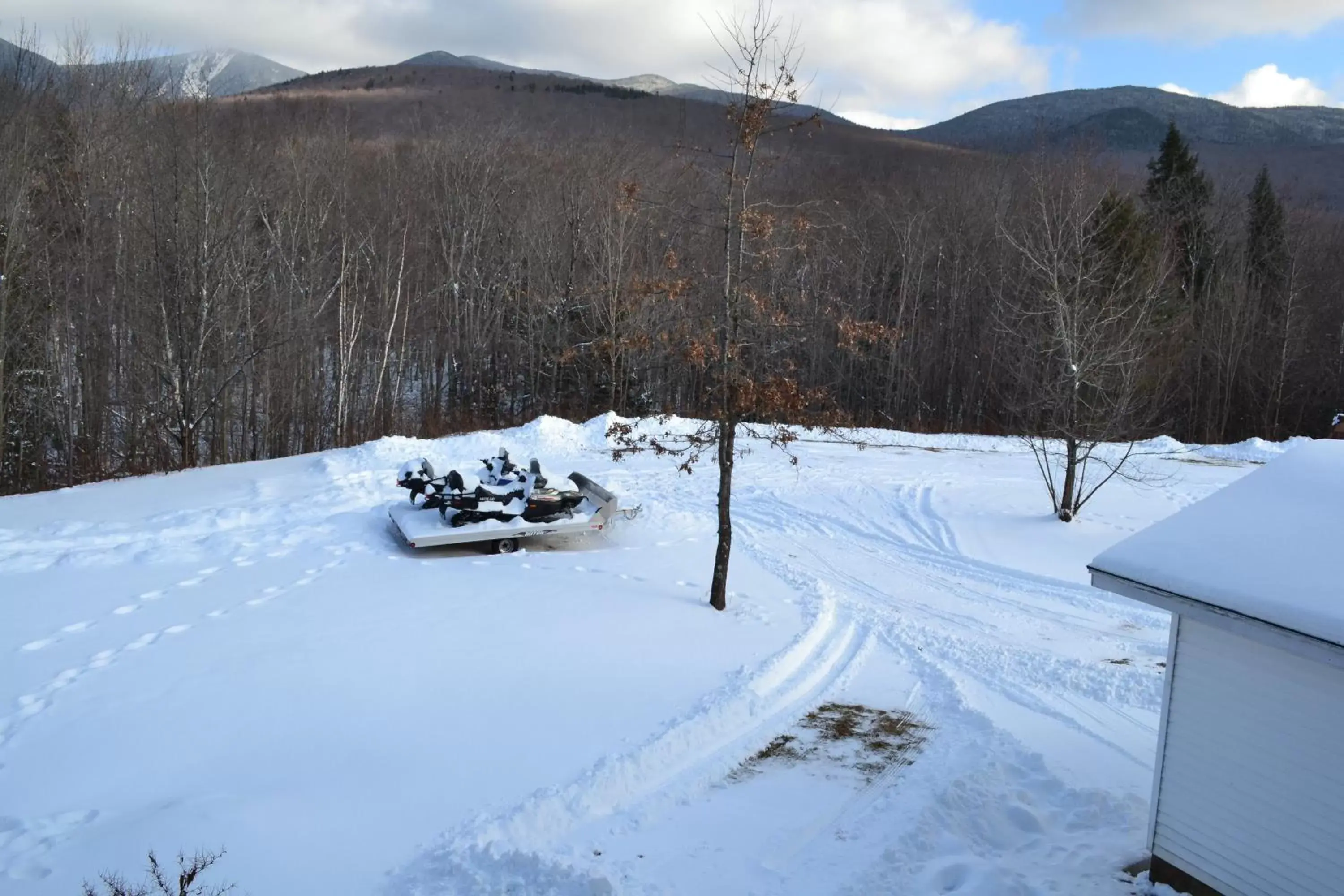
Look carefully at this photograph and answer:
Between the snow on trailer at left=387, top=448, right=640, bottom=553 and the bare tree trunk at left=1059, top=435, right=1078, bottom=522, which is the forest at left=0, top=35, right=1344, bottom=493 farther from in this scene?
the snow on trailer at left=387, top=448, right=640, bottom=553

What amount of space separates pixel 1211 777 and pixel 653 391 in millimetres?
30170

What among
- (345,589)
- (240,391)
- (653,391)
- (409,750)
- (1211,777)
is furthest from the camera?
(653,391)

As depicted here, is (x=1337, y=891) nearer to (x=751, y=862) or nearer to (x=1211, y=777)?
(x=1211, y=777)

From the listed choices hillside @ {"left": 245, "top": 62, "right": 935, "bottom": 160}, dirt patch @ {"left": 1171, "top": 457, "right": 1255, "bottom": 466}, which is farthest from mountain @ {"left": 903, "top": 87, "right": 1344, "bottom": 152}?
dirt patch @ {"left": 1171, "top": 457, "right": 1255, "bottom": 466}

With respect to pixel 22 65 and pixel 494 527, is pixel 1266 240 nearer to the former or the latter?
pixel 494 527

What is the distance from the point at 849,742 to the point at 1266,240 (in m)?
45.0

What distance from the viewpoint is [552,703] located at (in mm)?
8031

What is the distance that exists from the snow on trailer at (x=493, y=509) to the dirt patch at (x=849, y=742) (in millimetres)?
6017

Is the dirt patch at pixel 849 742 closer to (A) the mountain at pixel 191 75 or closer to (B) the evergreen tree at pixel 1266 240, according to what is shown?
(A) the mountain at pixel 191 75

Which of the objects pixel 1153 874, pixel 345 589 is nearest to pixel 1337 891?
pixel 1153 874

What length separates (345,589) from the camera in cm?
1100

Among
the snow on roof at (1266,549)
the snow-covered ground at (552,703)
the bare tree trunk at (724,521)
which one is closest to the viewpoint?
the snow on roof at (1266,549)

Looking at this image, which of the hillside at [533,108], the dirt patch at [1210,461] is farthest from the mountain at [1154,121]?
the dirt patch at [1210,461]

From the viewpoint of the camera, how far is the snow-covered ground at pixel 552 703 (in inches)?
227
